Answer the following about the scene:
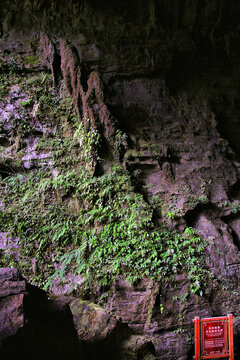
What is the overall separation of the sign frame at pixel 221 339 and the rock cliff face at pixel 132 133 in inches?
41.4

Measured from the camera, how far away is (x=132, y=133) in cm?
794

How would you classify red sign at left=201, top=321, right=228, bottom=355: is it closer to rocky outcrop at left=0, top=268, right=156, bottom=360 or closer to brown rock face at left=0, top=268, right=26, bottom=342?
rocky outcrop at left=0, top=268, right=156, bottom=360

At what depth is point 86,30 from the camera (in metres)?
9.23

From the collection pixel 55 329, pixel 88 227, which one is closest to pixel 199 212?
pixel 88 227

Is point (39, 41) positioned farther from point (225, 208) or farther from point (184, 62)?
point (225, 208)

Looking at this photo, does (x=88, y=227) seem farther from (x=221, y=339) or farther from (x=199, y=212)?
(x=221, y=339)

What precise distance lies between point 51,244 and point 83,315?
367cm

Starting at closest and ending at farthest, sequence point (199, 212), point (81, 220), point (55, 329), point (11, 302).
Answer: point (11, 302), point (55, 329), point (199, 212), point (81, 220)

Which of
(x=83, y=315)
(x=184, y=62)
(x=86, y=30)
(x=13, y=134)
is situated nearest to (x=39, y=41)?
(x=86, y=30)

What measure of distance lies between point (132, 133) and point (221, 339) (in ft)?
18.1

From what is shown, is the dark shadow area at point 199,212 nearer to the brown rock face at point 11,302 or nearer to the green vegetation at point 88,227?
the green vegetation at point 88,227

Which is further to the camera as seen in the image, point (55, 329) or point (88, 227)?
point (88, 227)

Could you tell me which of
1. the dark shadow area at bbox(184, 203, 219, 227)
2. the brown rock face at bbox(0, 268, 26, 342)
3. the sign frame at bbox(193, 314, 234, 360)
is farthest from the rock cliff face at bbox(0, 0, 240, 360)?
the brown rock face at bbox(0, 268, 26, 342)

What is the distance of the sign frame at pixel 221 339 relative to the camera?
4543 millimetres
